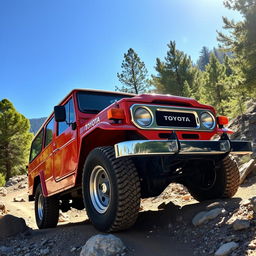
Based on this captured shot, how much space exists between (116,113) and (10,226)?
2809 millimetres

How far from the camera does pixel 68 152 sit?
A: 4.49 m

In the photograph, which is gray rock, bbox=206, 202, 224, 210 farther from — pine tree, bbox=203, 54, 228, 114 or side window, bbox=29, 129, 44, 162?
pine tree, bbox=203, 54, 228, 114

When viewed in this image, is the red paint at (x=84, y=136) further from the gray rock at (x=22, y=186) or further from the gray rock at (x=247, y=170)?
the gray rock at (x=22, y=186)

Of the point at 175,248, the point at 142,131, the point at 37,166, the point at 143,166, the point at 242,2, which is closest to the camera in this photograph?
the point at 175,248

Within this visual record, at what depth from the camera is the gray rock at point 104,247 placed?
9.54 ft

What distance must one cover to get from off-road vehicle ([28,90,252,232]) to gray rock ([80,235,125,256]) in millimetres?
249

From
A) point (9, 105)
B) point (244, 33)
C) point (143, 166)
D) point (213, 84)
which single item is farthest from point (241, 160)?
point (9, 105)

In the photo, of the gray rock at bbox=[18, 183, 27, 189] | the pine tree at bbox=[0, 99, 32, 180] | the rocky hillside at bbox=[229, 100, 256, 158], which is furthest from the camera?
the pine tree at bbox=[0, 99, 32, 180]

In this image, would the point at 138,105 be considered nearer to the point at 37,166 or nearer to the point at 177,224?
the point at 177,224

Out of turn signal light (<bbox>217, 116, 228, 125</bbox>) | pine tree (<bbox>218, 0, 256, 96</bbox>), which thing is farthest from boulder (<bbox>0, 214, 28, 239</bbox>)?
pine tree (<bbox>218, 0, 256, 96</bbox>)

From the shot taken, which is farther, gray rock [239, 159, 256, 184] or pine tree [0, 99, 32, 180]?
pine tree [0, 99, 32, 180]

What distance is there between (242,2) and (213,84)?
1126cm

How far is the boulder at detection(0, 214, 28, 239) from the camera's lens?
4.53 meters

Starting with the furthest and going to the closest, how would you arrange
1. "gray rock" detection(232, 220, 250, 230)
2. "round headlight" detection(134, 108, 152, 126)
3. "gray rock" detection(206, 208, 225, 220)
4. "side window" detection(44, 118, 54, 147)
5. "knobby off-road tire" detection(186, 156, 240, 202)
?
1. "side window" detection(44, 118, 54, 147)
2. "knobby off-road tire" detection(186, 156, 240, 202)
3. "gray rock" detection(206, 208, 225, 220)
4. "round headlight" detection(134, 108, 152, 126)
5. "gray rock" detection(232, 220, 250, 230)
